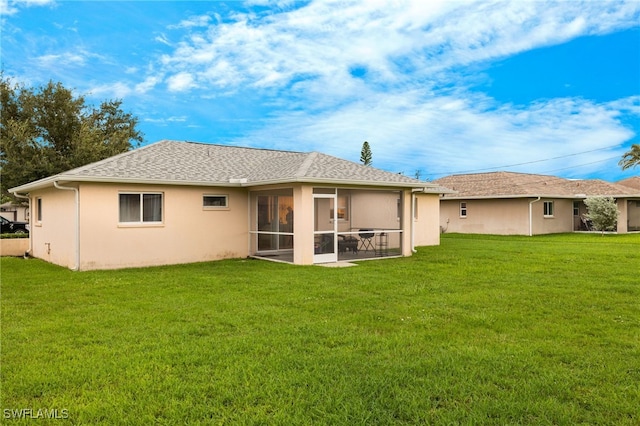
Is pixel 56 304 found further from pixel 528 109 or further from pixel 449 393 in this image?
pixel 528 109

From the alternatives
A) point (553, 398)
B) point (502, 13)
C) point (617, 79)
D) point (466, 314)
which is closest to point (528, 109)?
point (617, 79)

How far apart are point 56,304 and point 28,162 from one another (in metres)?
21.2

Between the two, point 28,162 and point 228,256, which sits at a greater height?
point 28,162

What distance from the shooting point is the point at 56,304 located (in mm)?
7598

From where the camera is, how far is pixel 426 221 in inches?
791

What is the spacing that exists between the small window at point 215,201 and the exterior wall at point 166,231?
0.12 m

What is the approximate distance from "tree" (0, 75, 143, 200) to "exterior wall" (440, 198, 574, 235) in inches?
904

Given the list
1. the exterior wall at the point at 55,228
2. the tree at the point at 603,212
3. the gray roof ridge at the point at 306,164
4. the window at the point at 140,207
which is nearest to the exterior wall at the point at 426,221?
the gray roof ridge at the point at 306,164

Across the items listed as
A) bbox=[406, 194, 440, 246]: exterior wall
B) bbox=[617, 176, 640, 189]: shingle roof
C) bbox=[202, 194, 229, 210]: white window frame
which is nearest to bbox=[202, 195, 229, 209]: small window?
bbox=[202, 194, 229, 210]: white window frame

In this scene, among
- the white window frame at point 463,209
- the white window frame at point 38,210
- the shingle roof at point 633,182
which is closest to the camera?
the white window frame at point 38,210

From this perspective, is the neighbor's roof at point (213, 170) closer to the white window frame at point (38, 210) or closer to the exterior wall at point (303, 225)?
the exterior wall at point (303, 225)

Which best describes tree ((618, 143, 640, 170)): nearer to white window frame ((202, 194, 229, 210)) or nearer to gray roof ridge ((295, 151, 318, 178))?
gray roof ridge ((295, 151, 318, 178))

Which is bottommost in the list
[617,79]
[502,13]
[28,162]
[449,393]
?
[449,393]

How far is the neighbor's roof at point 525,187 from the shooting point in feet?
87.0
